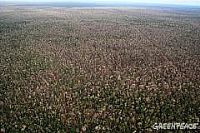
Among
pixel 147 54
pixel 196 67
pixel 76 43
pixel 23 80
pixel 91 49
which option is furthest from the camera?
pixel 76 43

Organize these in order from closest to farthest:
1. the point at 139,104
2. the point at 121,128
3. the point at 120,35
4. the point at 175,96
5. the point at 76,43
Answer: the point at 121,128
the point at 139,104
the point at 175,96
the point at 76,43
the point at 120,35

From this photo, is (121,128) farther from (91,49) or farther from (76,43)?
(76,43)

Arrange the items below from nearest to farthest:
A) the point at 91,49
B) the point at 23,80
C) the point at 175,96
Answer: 1. the point at 175,96
2. the point at 23,80
3. the point at 91,49

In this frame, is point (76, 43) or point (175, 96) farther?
point (76, 43)

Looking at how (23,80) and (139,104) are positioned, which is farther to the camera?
(23,80)

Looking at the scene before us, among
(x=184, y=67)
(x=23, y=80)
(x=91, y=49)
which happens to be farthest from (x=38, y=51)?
(x=184, y=67)

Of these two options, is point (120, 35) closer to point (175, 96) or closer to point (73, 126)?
point (175, 96)

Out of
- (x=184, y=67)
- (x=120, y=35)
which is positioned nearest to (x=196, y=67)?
(x=184, y=67)

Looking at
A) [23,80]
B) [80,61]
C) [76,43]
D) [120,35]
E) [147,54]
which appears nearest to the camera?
[23,80]
